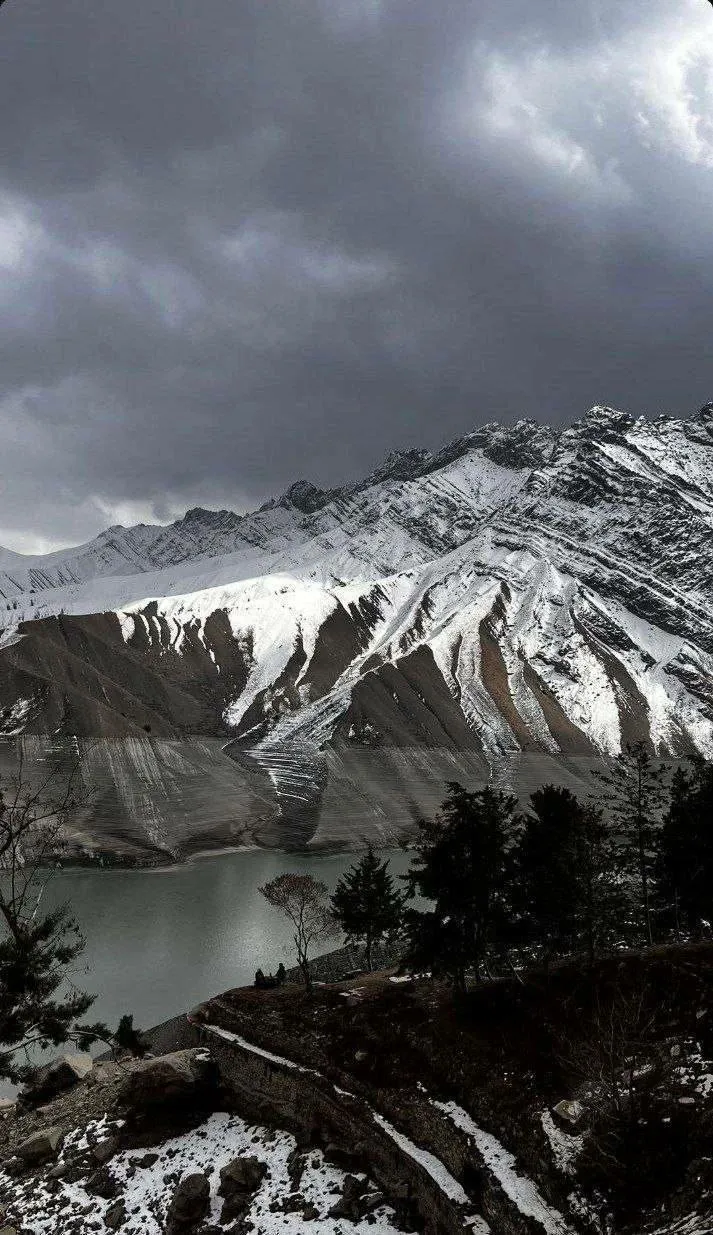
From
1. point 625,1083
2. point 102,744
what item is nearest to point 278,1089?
point 625,1083

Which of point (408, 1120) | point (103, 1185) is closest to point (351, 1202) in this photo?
point (408, 1120)

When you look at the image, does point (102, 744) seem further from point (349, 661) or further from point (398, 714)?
point (349, 661)

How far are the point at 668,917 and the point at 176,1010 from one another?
2719 cm

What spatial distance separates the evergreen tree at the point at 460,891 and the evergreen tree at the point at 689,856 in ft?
36.2

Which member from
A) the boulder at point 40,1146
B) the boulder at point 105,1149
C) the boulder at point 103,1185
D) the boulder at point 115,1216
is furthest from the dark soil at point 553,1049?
the boulder at point 40,1146

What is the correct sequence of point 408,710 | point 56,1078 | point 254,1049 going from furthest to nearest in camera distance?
point 408,710 < point 56,1078 < point 254,1049

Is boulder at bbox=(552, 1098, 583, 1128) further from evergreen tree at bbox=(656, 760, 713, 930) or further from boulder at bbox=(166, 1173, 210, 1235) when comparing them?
evergreen tree at bbox=(656, 760, 713, 930)

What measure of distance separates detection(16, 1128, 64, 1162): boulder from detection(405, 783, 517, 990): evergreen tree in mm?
11636

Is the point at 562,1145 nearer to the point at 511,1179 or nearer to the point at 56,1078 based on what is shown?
the point at 511,1179

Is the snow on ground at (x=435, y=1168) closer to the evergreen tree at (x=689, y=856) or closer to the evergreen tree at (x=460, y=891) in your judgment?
the evergreen tree at (x=460, y=891)

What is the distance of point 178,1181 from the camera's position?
64.8 ft

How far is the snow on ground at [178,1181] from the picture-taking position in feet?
56.1

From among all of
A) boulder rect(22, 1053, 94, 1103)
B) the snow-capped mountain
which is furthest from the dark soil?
the snow-capped mountain

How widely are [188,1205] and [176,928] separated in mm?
39462
